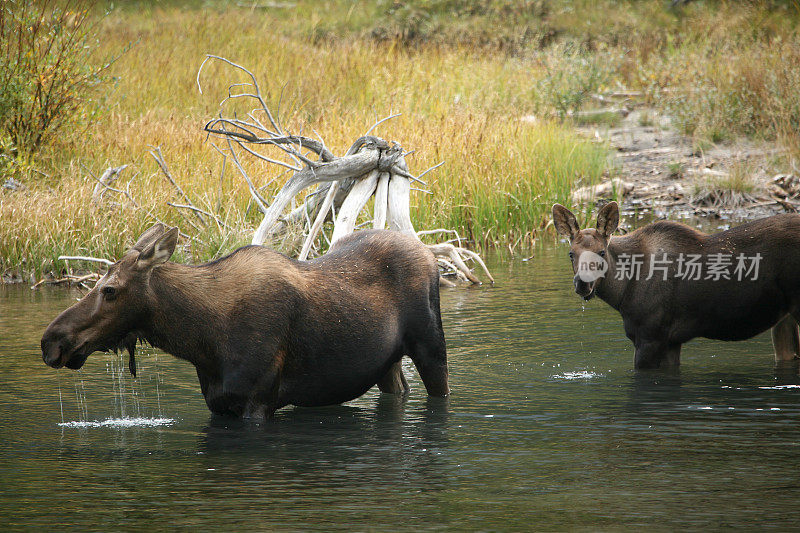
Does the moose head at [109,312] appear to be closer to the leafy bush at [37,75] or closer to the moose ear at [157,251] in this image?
the moose ear at [157,251]

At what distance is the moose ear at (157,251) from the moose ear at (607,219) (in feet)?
12.0

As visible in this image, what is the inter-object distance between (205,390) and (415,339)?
1575mm

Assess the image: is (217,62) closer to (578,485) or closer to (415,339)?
(415,339)

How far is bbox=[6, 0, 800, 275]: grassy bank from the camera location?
14703 millimetres

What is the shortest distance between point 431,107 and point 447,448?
13161 millimetres

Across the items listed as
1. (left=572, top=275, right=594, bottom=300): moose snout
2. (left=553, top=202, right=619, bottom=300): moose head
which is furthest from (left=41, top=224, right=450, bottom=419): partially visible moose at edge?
(left=553, top=202, right=619, bottom=300): moose head

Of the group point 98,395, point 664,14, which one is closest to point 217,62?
point 98,395

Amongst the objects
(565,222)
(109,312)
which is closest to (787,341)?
(565,222)

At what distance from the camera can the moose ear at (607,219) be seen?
901cm

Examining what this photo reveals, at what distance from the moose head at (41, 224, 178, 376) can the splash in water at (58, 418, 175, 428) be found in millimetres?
909

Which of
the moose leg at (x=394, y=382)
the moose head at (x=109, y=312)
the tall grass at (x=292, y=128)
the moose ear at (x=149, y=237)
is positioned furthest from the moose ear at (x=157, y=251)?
the tall grass at (x=292, y=128)

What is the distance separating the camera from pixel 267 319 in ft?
23.9

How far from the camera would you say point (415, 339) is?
317 inches

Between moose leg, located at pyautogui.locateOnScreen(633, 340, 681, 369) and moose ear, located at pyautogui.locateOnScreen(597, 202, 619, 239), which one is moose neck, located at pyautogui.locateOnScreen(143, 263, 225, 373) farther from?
moose leg, located at pyautogui.locateOnScreen(633, 340, 681, 369)
